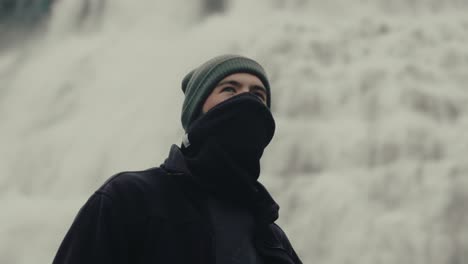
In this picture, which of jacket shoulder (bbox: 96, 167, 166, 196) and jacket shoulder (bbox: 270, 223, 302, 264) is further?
jacket shoulder (bbox: 270, 223, 302, 264)

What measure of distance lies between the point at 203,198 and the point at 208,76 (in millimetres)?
443

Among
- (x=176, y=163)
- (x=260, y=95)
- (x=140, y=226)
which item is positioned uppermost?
(x=260, y=95)

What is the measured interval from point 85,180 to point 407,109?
11415 millimetres

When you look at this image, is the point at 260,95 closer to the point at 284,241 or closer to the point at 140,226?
the point at 284,241

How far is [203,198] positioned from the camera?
70.9 inches

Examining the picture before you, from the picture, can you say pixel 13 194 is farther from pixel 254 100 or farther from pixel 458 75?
pixel 254 100

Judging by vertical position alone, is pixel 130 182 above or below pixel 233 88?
below

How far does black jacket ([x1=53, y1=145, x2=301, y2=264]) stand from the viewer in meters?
1.60

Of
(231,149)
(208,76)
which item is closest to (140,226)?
(231,149)

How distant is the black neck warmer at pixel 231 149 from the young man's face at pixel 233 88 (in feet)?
0.17

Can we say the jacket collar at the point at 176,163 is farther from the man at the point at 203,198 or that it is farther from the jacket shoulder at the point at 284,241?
the jacket shoulder at the point at 284,241

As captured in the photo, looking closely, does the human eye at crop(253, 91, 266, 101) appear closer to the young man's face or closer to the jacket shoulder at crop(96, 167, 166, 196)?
the young man's face

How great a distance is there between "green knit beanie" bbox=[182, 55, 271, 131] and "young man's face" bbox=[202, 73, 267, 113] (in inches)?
0.5

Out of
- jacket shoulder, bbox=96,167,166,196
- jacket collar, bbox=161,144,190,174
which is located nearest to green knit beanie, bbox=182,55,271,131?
jacket collar, bbox=161,144,190,174
